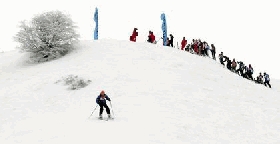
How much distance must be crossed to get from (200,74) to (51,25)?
39.6ft

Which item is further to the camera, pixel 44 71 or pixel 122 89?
pixel 44 71

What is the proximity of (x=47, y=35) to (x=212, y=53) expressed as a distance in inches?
562

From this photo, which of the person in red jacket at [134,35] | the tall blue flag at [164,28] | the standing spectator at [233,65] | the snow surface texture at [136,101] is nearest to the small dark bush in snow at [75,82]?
the snow surface texture at [136,101]

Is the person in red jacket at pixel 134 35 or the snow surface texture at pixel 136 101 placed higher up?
the person in red jacket at pixel 134 35

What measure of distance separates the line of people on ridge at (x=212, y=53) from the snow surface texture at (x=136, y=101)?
2621mm

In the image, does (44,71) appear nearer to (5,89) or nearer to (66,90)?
(5,89)

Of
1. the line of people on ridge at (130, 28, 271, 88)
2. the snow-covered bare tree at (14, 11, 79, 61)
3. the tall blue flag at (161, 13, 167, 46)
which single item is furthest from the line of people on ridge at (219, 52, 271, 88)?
the snow-covered bare tree at (14, 11, 79, 61)

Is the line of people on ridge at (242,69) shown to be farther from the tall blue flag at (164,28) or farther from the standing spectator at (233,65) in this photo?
the tall blue flag at (164,28)

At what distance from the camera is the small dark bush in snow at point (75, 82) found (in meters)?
22.7

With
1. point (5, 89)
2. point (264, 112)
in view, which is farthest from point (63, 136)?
point (264, 112)

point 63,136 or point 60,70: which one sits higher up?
point 60,70

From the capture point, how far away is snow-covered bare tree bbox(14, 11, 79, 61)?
2936 cm

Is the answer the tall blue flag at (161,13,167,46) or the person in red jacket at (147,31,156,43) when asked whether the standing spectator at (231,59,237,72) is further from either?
the person in red jacket at (147,31,156,43)

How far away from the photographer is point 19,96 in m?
22.4
